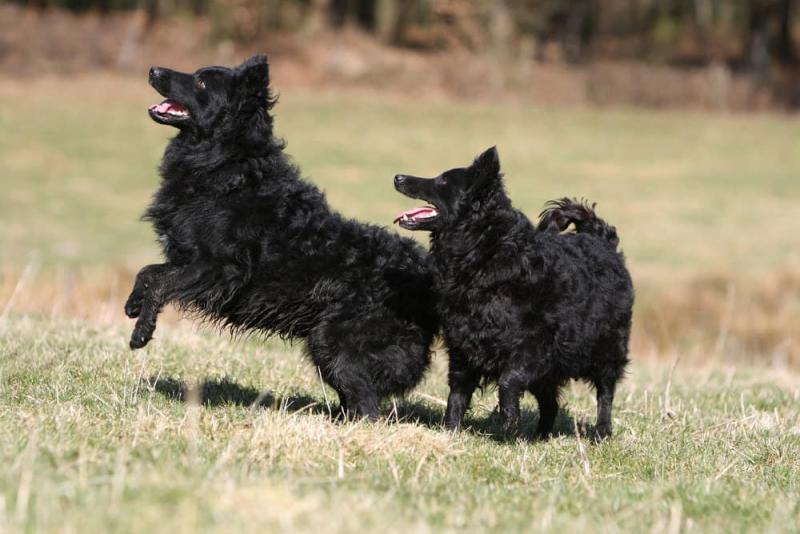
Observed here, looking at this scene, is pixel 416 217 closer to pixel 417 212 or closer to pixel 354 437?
pixel 417 212

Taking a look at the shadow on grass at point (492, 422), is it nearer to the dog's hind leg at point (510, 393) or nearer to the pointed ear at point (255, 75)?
the dog's hind leg at point (510, 393)

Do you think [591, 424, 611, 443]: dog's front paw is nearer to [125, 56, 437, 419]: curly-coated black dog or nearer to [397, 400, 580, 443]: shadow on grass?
[397, 400, 580, 443]: shadow on grass

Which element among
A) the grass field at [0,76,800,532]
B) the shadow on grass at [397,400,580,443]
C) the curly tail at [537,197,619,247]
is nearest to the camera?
the grass field at [0,76,800,532]

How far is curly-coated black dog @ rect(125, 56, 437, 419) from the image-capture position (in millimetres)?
6848

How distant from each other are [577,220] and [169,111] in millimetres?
3042

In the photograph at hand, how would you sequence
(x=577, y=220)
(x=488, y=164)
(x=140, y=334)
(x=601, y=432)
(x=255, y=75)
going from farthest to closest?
(x=577, y=220) → (x=601, y=432) → (x=255, y=75) → (x=140, y=334) → (x=488, y=164)

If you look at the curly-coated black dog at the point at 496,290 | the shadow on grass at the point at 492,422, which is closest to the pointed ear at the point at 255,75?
the curly-coated black dog at the point at 496,290

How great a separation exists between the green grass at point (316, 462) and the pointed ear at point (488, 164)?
1.63 m

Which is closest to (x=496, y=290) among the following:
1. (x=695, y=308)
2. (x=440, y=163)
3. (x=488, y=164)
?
(x=488, y=164)

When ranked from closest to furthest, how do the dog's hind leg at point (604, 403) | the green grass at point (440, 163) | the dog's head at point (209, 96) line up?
the dog's head at point (209, 96)
the dog's hind leg at point (604, 403)
the green grass at point (440, 163)

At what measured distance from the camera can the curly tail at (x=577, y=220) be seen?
793 centimetres

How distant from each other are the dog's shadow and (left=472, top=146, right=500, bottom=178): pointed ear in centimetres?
160

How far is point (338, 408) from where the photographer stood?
25.2ft

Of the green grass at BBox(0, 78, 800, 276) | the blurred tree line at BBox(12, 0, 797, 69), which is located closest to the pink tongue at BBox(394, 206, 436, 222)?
the green grass at BBox(0, 78, 800, 276)
